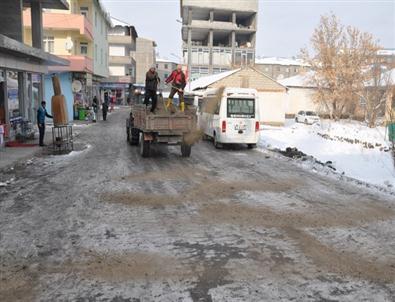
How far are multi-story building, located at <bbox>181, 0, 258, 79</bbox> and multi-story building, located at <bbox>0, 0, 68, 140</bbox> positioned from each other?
35.9 meters

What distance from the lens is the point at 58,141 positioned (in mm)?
15148

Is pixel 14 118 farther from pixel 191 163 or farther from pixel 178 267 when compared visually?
pixel 178 267

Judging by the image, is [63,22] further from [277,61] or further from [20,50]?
[277,61]

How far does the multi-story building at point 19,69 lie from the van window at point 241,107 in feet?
27.5

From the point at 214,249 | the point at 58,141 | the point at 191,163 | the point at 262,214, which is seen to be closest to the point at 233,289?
the point at 214,249

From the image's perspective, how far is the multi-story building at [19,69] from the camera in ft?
55.1

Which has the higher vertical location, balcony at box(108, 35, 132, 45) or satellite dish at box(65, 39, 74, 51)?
balcony at box(108, 35, 132, 45)

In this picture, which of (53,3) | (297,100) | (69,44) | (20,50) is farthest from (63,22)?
(297,100)

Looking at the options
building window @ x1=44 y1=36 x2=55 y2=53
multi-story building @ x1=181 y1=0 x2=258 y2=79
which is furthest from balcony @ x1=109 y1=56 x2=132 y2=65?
building window @ x1=44 y1=36 x2=55 y2=53

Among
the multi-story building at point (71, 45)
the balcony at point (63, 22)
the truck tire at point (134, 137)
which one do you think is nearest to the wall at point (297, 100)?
the multi-story building at point (71, 45)

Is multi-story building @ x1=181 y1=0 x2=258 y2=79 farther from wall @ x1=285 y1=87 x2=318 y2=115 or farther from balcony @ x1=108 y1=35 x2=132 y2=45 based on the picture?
balcony @ x1=108 y1=35 x2=132 y2=45

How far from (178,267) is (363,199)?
524 cm

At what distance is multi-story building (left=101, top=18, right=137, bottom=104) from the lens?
64.1 meters

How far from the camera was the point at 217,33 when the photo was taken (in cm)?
6097
